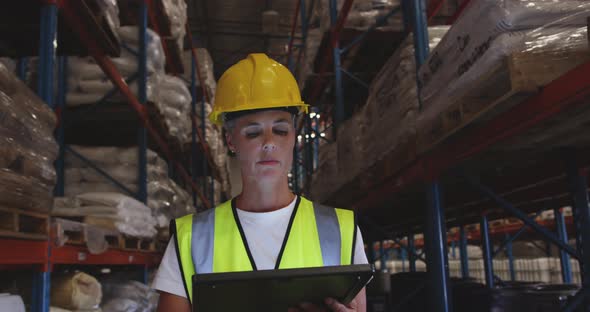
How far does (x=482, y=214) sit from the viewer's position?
6.90 m

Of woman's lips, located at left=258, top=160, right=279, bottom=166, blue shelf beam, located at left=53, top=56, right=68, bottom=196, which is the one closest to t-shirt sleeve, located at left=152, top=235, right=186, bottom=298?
woman's lips, located at left=258, top=160, right=279, bottom=166

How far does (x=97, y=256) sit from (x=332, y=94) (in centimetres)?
634

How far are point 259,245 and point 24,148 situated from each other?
170 centimetres

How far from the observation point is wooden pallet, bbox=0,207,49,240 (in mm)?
2490

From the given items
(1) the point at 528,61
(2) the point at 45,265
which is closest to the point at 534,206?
(1) the point at 528,61

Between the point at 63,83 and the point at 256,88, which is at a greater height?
the point at 63,83

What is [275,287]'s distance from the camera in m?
1.34

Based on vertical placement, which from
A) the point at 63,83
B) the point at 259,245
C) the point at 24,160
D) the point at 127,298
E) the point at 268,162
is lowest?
the point at 127,298

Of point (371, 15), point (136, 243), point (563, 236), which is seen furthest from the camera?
point (563, 236)

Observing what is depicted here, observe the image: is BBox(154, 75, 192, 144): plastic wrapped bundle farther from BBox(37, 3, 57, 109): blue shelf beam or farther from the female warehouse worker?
the female warehouse worker

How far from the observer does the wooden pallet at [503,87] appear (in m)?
2.16

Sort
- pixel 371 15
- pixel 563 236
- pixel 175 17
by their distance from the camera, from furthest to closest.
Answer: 1. pixel 175 17
2. pixel 563 236
3. pixel 371 15

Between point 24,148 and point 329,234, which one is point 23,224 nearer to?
point 24,148

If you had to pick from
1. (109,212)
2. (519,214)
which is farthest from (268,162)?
(109,212)
